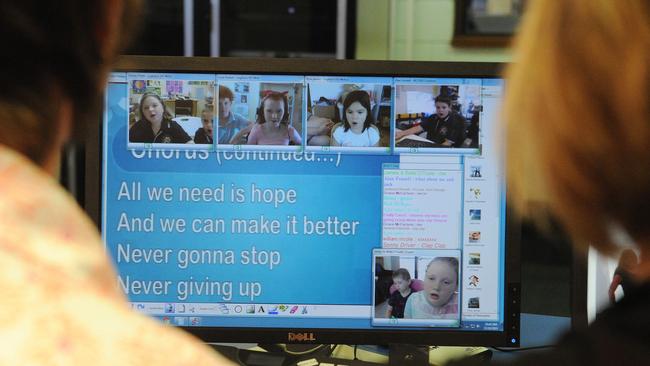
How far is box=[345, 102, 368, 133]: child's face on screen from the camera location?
104 centimetres

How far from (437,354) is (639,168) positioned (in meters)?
0.73

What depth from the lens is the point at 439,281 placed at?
1045mm

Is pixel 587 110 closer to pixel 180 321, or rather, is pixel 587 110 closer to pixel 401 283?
pixel 401 283

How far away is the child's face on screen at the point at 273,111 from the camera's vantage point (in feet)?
3.41

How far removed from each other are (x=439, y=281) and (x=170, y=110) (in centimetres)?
41

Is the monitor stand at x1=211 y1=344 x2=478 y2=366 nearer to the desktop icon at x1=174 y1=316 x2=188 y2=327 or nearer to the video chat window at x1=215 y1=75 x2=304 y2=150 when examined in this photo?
the desktop icon at x1=174 y1=316 x2=188 y2=327

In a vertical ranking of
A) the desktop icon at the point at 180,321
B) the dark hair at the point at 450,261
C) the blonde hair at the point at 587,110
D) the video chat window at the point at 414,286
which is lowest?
the desktop icon at the point at 180,321

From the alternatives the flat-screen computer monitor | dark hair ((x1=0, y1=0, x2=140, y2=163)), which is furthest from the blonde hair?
the flat-screen computer monitor

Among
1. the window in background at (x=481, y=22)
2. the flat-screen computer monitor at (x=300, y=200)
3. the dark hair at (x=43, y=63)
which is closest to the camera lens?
the dark hair at (x=43, y=63)

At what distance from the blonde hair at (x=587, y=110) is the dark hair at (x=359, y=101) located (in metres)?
0.52

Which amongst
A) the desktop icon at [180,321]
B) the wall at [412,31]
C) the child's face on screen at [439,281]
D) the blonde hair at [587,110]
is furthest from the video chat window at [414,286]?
the wall at [412,31]

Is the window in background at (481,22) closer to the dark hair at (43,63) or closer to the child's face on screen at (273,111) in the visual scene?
the child's face on screen at (273,111)

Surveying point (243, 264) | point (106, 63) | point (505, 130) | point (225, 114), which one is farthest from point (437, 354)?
point (106, 63)

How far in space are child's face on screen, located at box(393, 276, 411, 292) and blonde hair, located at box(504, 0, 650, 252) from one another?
20.8 inches
